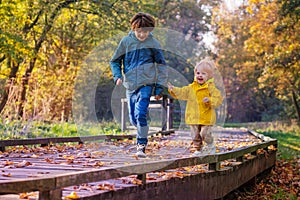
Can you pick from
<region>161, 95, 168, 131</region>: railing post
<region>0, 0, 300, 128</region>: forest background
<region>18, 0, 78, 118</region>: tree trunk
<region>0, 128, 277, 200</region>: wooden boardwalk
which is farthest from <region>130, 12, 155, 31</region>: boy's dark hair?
<region>161, 95, 168, 131</region>: railing post

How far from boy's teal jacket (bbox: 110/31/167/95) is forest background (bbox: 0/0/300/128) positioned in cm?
693

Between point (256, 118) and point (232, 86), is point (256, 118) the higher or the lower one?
the lower one

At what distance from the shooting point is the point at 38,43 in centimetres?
1755

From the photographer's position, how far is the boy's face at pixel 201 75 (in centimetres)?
664

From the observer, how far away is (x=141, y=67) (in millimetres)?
6305

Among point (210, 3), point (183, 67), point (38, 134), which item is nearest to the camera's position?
point (38, 134)

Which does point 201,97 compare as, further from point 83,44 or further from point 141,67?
point 83,44

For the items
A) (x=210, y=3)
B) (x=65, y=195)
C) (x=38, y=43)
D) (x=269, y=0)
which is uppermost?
(x=210, y=3)

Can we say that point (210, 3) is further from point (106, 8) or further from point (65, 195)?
point (65, 195)

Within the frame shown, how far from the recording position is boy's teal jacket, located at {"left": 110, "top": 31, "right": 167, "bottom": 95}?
6320 millimetres

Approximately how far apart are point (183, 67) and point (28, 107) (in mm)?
19565

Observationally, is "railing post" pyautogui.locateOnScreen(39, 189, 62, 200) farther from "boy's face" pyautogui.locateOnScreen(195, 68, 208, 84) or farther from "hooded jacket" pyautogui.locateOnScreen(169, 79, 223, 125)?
"boy's face" pyautogui.locateOnScreen(195, 68, 208, 84)

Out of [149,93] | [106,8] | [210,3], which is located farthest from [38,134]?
[210,3]

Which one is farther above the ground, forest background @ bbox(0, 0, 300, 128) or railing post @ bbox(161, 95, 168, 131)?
forest background @ bbox(0, 0, 300, 128)
